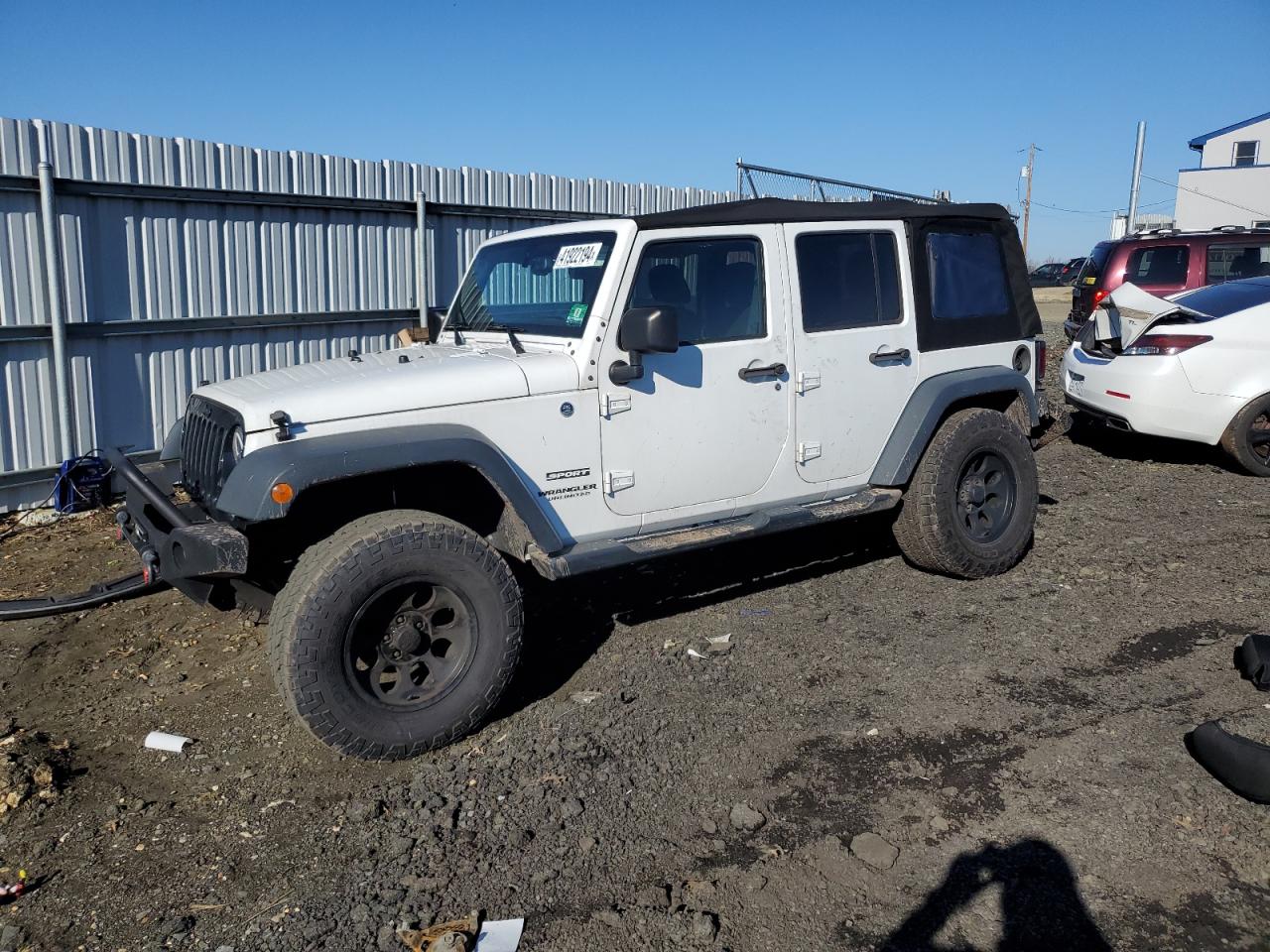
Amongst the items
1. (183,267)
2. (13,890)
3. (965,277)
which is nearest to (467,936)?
(13,890)

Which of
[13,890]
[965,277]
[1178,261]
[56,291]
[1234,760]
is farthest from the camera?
[1178,261]

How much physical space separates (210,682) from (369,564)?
153 centimetres

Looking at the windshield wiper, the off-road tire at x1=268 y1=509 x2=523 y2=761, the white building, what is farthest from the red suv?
the white building

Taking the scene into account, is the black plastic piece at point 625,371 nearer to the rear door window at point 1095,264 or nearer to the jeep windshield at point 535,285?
the jeep windshield at point 535,285

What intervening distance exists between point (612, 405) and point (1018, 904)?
2435mm

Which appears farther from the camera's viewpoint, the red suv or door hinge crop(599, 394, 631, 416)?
the red suv

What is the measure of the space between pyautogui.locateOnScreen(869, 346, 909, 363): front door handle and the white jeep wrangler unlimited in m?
0.01

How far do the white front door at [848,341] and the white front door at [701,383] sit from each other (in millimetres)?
152

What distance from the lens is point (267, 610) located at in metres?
4.39

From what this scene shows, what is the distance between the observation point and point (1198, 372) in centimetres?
840

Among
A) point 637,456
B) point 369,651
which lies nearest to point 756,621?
point 637,456

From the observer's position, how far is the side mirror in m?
4.23

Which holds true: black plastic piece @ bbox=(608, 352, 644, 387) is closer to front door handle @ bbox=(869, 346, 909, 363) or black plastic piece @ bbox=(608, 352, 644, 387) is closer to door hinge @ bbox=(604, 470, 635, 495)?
door hinge @ bbox=(604, 470, 635, 495)

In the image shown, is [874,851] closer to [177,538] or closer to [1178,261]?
[177,538]
